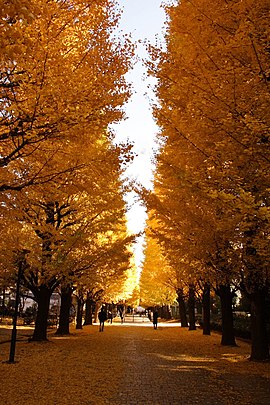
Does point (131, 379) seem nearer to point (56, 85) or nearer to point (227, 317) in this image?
point (56, 85)

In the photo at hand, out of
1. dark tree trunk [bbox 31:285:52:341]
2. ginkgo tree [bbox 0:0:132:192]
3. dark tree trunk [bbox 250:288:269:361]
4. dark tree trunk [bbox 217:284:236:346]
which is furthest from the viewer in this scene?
dark tree trunk [bbox 31:285:52:341]

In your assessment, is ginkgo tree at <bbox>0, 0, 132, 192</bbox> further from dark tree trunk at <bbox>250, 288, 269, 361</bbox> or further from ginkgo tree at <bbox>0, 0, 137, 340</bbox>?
dark tree trunk at <bbox>250, 288, 269, 361</bbox>

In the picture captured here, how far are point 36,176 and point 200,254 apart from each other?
4492mm

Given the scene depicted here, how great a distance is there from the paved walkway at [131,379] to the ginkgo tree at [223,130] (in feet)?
6.34

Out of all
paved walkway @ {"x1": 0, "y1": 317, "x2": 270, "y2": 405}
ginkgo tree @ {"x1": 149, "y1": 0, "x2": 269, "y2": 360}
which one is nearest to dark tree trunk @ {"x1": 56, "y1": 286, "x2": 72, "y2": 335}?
paved walkway @ {"x1": 0, "y1": 317, "x2": 270, "y2": 405}

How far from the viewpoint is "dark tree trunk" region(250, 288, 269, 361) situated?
31.6 feet

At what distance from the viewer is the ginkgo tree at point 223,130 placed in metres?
5.65

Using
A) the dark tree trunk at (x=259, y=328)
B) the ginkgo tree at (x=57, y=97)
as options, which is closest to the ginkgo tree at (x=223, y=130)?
the dark tree trunk at (x=259, y=328)

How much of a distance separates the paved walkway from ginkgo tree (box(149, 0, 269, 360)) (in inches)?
76.0

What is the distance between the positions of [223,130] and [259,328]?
19.5 feet

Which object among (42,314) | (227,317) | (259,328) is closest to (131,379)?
(259,328)

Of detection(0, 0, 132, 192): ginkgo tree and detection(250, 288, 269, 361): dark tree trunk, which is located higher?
detection(0, 0, 132, 192): ginkgo tree

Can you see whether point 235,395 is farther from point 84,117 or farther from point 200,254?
point 84,117

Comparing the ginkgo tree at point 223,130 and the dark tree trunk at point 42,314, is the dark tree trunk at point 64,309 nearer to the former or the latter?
the dark tree trunk at point 42,314
